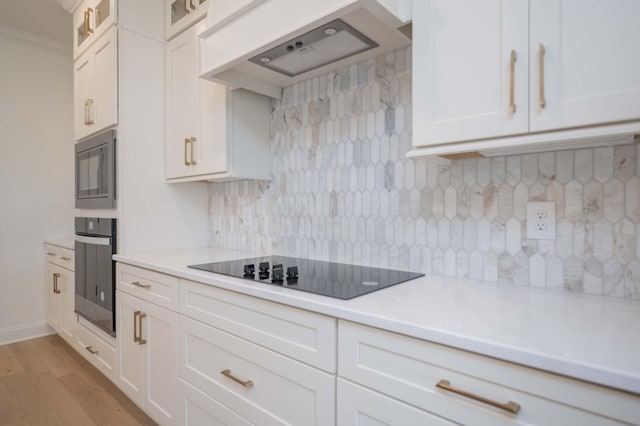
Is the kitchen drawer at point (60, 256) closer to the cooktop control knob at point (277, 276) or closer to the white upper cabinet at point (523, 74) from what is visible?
the cooktop control knob at point (277, 276)

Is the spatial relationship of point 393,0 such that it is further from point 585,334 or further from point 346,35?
point 585,334

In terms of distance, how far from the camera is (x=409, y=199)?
4.93ft

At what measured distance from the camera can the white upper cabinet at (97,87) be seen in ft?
A: 7.04

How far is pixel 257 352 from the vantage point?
4.04ft

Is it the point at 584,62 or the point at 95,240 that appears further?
the point at 95,240

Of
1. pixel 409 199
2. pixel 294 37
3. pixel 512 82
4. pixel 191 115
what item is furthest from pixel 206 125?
pixel 512 82

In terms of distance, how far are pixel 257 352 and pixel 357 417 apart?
42 centimetres

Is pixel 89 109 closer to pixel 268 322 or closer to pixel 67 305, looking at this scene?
pixel 67 305

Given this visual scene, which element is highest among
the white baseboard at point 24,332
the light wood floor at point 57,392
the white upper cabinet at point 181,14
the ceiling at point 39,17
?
the ceiling at point 39,17

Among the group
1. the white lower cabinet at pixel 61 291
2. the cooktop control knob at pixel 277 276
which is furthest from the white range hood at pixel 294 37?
the white lower cabinet at pixel 61 291

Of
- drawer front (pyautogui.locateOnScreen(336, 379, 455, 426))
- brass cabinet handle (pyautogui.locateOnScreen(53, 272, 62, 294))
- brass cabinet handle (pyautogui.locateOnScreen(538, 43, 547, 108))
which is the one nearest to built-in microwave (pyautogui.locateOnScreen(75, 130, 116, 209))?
brass cabinet handle (pyautogui.locateOnScreen(53, 272, 62, 294))

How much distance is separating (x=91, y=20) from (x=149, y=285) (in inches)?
74.2

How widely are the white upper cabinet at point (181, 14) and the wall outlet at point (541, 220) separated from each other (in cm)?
189

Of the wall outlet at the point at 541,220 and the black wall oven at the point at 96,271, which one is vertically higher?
the wall outlet at the point at 541,220
